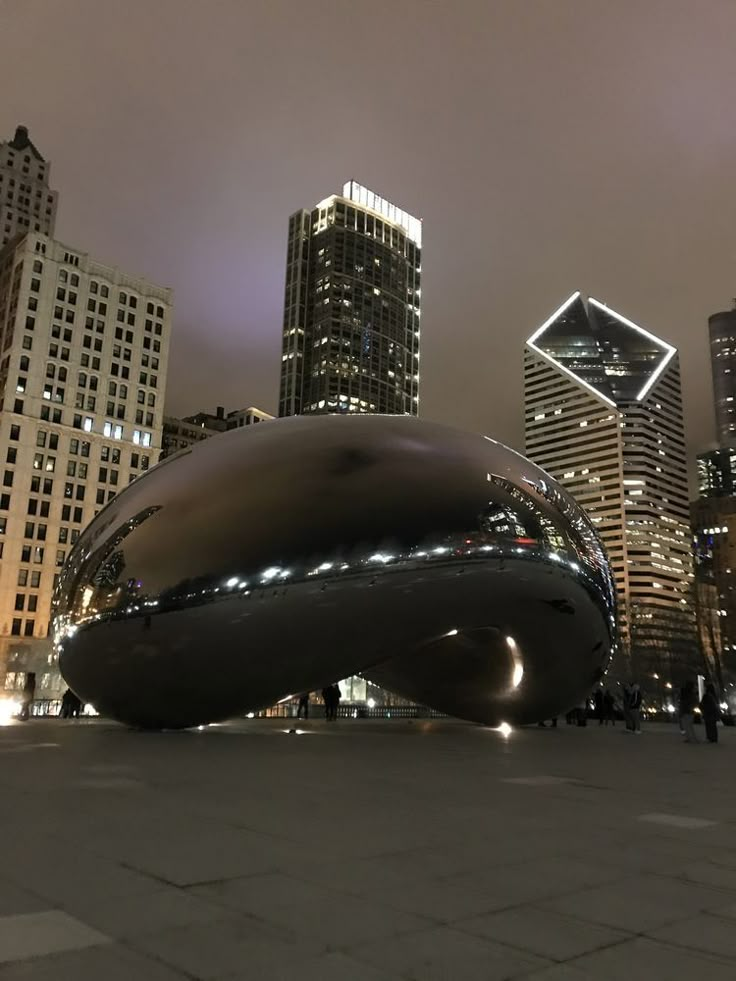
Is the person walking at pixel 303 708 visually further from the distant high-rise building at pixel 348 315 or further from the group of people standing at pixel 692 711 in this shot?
the distant high-rise building at pixel 348 315

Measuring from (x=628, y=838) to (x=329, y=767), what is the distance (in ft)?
15.3

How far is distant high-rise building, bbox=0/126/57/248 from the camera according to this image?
153 metres

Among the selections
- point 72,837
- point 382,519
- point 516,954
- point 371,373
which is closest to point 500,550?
point 382,519

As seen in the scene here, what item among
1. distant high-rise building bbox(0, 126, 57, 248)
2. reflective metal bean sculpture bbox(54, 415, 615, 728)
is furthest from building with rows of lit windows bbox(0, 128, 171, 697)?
reflective metal bean sculpture bbox(54, 415, 615, 728)

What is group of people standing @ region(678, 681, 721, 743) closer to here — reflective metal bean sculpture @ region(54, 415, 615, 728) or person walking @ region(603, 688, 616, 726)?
reflective metal bean sculpture @ region(54, 415, 615, 728)

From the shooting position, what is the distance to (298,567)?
11133mm

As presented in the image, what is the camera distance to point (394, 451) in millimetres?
12625

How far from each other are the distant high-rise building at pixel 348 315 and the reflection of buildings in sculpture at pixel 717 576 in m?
71.7

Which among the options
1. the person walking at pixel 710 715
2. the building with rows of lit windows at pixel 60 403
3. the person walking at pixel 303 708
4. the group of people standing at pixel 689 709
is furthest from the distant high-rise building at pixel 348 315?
the person walking at pixel 710 715

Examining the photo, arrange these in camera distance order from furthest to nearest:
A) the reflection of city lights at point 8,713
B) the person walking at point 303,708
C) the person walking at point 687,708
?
the person walking at point 303,708 → the reflection of city lights at point 8,713 → the person walking at point 687,708

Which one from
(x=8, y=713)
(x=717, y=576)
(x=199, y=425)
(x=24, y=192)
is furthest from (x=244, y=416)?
(x=8, y=713)

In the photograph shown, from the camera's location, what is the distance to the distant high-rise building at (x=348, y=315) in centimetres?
18225

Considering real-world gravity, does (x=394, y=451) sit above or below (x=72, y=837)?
above

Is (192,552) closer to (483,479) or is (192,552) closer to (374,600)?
(374,600)
